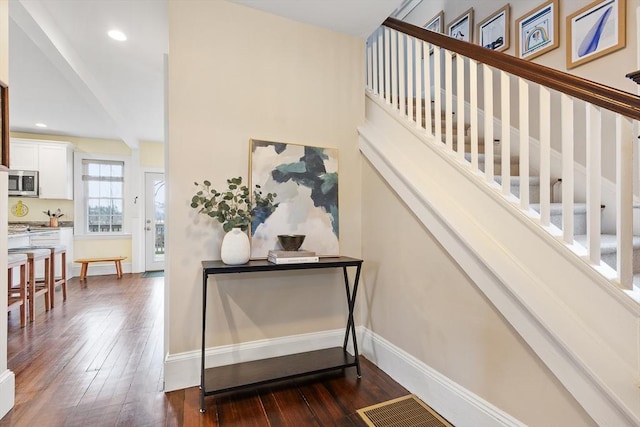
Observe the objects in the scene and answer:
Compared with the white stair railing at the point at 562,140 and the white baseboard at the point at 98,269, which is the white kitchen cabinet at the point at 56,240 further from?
the white stair railing at the point at 562,140

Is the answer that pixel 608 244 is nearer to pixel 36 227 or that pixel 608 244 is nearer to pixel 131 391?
pixel 131 391

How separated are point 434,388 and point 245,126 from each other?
1.97m

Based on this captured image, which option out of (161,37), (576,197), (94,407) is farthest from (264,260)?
(576,197)

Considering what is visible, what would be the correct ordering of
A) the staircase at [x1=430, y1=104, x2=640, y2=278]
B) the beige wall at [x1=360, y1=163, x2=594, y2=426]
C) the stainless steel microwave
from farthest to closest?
the stainless steel microwave → the staircase at [x1=430, y1=104, x2=640, y2=278] → the beige wall at [x1=360, y1=163, x2=594, y2=426]

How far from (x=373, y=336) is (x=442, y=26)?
10.8 feet

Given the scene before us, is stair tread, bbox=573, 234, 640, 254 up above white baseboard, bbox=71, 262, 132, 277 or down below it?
above

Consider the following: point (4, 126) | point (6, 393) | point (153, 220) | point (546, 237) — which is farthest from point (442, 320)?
point (153, 220)

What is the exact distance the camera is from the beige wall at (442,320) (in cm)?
131

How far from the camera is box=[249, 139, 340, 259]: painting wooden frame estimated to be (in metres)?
2.20

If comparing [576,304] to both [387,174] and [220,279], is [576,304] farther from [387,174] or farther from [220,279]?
[220,279]

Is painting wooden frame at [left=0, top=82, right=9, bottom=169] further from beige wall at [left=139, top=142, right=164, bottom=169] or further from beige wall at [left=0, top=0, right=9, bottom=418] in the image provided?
beige wall at [left=139, top=142, right=164, bottom=169]

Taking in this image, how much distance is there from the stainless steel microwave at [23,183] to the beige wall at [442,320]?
5717mm

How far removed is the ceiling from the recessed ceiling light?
47 millimetres

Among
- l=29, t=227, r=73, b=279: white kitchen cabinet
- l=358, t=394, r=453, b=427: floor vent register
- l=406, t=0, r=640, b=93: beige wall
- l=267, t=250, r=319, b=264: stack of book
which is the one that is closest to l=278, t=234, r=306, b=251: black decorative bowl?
l=267, t=250, r=319, b=264: stack of book
